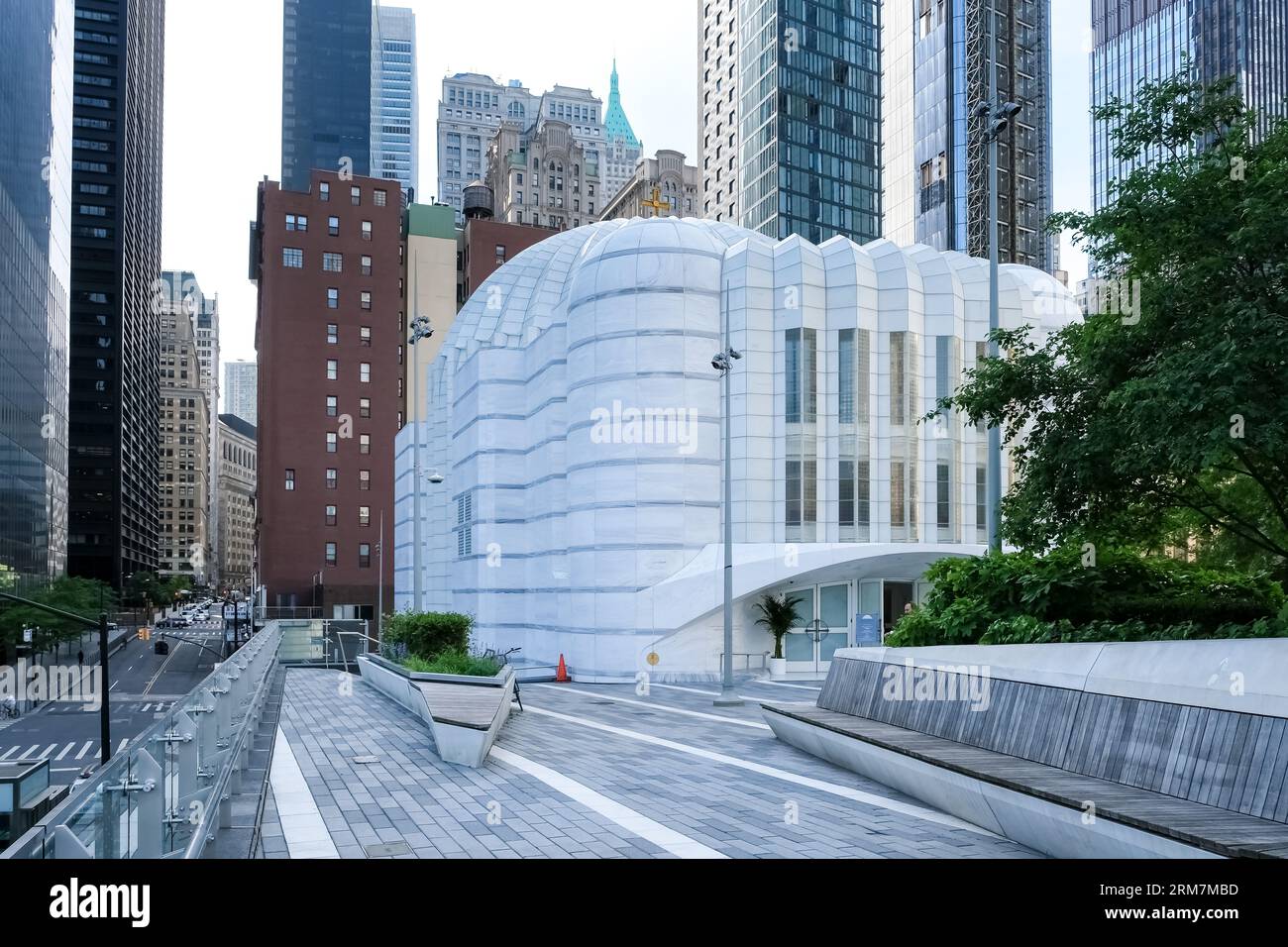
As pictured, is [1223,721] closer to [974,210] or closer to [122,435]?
[974,210]

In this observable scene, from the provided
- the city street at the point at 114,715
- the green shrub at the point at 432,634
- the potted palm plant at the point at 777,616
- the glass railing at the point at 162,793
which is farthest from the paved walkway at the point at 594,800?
the city street at the point at 114,715

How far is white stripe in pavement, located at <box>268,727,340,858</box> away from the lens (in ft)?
30.0

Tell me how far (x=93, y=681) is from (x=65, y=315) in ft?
104

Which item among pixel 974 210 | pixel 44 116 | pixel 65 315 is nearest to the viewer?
pixel 44 116

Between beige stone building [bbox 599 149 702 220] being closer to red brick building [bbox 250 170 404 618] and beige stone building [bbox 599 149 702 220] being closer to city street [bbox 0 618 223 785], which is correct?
red brick building [bbox 250 170 404 618]

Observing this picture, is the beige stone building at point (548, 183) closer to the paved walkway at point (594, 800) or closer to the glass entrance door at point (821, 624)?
the glass entrance door at point (821, 624)

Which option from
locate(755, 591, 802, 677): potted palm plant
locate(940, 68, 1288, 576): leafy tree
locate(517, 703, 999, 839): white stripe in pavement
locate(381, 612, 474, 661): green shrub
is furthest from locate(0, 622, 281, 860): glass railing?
locate(755, 591, 802, 677): potted palm plant

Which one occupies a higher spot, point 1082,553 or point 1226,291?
point 1226,291

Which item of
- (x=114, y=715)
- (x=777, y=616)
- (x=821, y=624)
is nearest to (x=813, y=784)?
(x=777, y=616)

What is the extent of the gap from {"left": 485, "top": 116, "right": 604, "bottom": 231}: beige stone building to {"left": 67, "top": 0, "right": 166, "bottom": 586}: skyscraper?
55.9m
